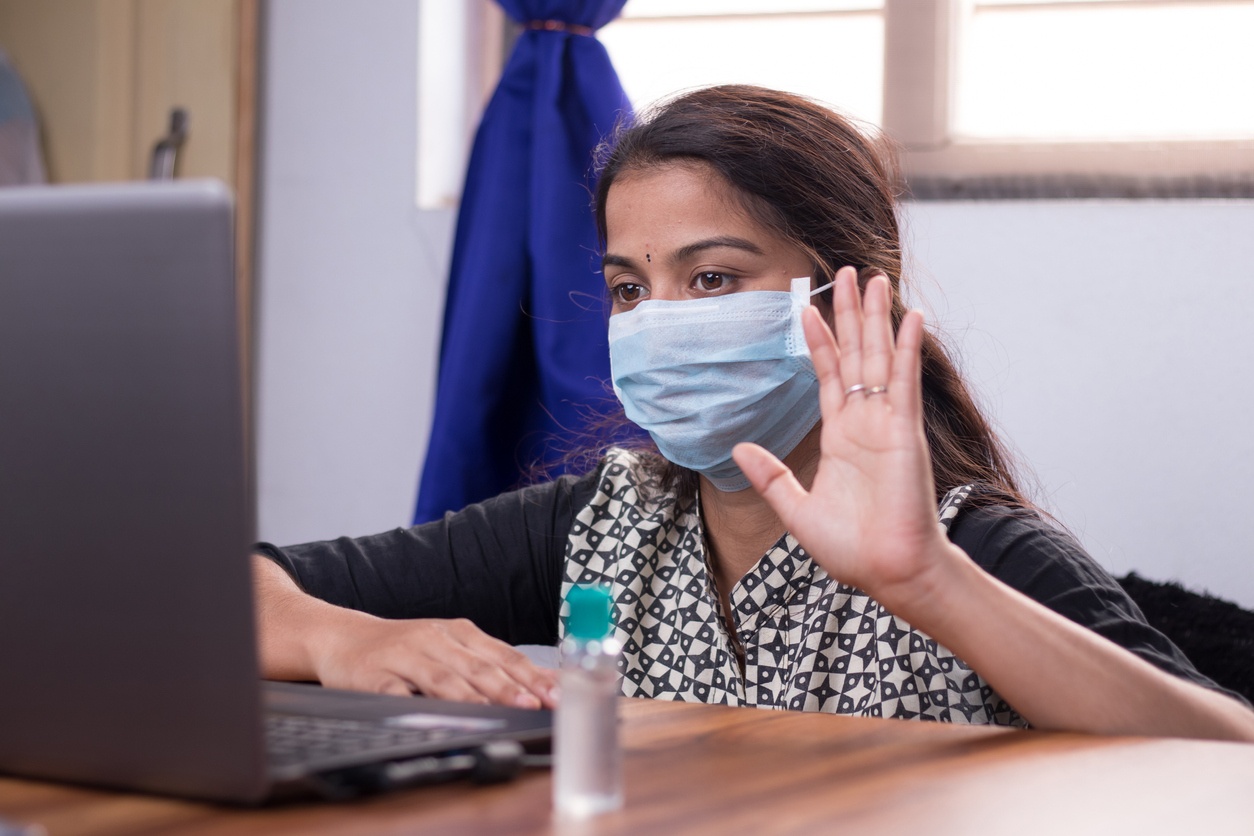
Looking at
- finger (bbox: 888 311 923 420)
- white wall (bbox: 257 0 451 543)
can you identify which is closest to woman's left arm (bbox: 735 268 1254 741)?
finger (bbox: 888 311 923 420)

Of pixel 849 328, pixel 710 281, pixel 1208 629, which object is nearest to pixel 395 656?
pixel 849 328

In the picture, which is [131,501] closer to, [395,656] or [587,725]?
[587,725]

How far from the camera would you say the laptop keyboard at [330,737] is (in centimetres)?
61

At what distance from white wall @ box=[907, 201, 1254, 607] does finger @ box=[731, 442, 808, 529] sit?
35.7 inches

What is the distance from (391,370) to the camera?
2344 mm

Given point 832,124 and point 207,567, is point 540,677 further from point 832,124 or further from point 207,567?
point 832,124

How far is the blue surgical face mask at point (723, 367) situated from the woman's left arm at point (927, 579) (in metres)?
0.35

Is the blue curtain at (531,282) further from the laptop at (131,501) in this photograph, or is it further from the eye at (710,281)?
the laptop at (131,501)

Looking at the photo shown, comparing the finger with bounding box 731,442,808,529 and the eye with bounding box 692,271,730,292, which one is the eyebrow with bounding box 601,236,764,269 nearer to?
the eye with bounding box 692,271,730,292

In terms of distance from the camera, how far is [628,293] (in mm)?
1396

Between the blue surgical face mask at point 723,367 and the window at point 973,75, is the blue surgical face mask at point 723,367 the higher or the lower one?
the lower one

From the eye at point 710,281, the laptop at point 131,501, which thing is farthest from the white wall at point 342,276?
the laptop at point 131,501

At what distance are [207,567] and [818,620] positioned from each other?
81cm

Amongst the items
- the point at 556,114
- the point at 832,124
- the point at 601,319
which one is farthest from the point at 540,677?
the point at 556,114
